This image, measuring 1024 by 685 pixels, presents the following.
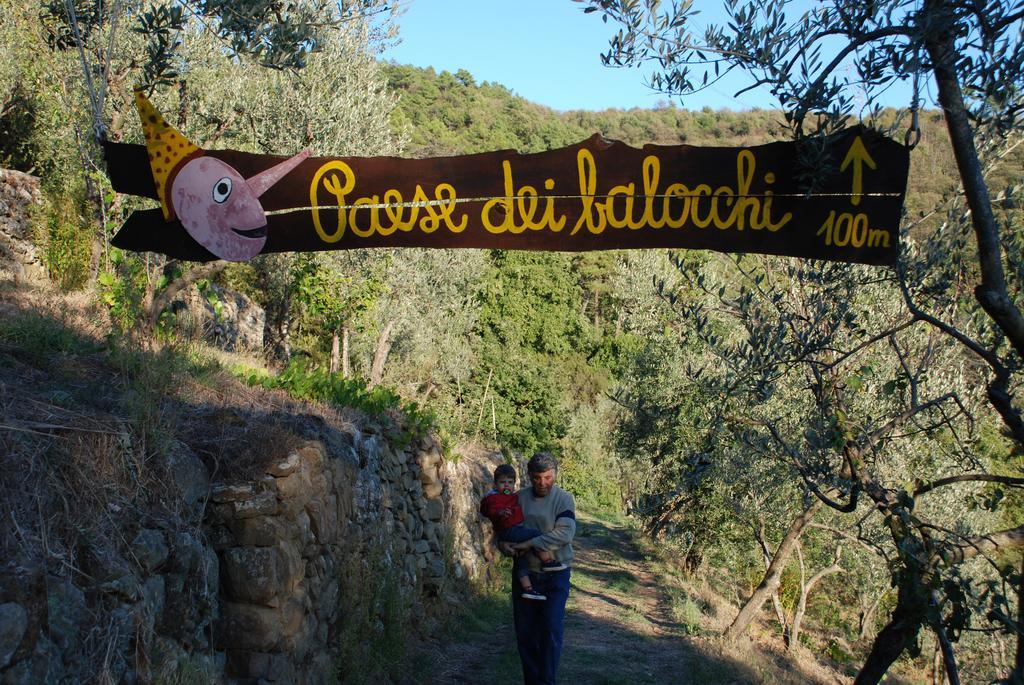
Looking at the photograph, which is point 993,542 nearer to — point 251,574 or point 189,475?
point 251,574

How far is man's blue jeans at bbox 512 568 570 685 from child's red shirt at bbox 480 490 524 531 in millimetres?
408

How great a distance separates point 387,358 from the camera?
85.5ft

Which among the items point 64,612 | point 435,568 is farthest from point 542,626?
point 435,568

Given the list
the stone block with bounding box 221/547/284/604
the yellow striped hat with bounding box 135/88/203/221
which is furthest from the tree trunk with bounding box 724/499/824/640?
the yellow striped hat with bounding box 135/88/203/221

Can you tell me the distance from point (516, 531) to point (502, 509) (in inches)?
8.1

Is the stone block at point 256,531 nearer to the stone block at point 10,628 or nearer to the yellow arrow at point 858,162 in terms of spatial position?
the stone block at point 10,628

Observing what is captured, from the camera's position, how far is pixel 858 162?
4605 mm

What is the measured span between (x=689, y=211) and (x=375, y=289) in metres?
11.2

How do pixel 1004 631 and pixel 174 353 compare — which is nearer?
pixel 1004 631

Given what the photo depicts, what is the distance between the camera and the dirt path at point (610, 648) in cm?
863

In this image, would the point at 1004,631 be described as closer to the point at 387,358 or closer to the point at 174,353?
the point at 174,353

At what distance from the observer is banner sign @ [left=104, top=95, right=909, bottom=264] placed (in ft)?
15.5

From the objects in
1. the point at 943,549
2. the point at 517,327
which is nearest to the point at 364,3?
the point at 943,549

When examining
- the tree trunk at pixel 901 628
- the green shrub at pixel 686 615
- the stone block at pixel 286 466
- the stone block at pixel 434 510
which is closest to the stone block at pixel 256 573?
the stone block at pixel 286 466
